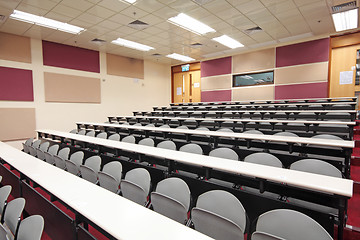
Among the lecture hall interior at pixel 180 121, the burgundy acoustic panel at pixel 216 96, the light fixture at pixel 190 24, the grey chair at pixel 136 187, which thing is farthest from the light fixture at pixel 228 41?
the grey chair at pixel 136 187

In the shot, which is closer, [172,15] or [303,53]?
[172,15]

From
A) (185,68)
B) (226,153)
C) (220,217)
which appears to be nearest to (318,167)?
(226,153)

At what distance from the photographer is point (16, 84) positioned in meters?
6.87

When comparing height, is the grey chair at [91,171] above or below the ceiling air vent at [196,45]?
below

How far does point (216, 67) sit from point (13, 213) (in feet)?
31.9

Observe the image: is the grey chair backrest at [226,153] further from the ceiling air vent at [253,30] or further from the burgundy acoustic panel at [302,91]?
the burgundy acoustic panel at [302,91]

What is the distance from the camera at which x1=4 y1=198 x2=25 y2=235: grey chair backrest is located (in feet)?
5.48

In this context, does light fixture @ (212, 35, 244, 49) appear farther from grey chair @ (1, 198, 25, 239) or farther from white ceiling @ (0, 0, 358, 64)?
grey chair @ (1, 198, 25, 239)

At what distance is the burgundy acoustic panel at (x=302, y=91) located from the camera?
7477 millimetres

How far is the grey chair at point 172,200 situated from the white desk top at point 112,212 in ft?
0.78

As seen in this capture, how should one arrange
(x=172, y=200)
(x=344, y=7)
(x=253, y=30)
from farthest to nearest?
(x=253, y=30) < (x=344, y=7) < (x=172, y=200)

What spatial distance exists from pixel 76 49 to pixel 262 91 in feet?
26.6

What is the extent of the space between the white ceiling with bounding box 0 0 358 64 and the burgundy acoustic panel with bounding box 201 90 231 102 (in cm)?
252

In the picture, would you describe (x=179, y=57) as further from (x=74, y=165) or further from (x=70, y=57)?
(x=74, y=165)
